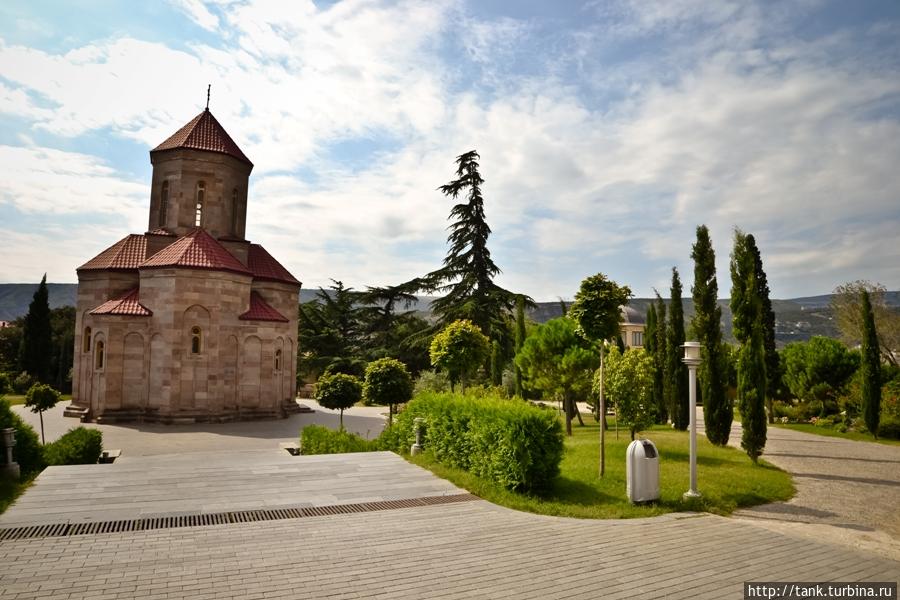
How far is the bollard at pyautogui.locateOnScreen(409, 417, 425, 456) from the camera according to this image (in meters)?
13.9

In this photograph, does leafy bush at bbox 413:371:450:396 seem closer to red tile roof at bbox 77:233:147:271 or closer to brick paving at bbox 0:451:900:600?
red tile roof at bbox 77:233:147:271

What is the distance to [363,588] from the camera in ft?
19.0

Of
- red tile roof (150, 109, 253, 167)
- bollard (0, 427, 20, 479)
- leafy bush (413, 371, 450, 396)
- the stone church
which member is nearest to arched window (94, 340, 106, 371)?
the stone church

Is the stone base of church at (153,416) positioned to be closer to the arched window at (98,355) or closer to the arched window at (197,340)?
the arched window at (98,355)

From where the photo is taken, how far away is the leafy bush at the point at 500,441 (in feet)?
33.0

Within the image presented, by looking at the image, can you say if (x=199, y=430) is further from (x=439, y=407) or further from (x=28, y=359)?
(x=28, y=359)

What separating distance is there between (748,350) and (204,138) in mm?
27212

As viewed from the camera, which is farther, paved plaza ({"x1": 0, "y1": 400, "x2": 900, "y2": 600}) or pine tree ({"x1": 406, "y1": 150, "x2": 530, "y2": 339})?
pine tree ({"x1": 406, "y1": 150, "x2": 530, "y2": 339})

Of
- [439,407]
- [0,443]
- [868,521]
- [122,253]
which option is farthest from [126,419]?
[868,521]

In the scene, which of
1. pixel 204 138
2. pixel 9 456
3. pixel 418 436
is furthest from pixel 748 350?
pixel 204 138

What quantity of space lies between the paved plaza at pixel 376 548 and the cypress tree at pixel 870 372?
14.5m

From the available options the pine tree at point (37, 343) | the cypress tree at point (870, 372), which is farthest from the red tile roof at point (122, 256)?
the cypress tree at point (870, 372)

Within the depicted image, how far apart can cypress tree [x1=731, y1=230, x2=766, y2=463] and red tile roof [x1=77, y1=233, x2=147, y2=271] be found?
25.5m

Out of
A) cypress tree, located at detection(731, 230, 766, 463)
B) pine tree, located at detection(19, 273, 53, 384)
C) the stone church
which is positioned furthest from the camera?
pine tree, located at detection(19, 273, 53, 384)
